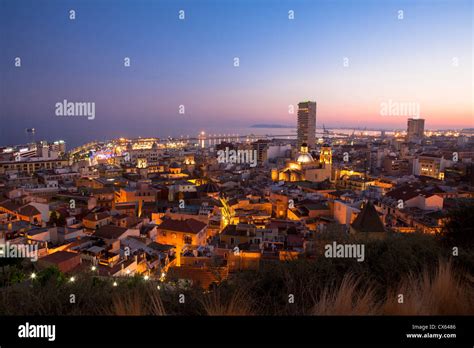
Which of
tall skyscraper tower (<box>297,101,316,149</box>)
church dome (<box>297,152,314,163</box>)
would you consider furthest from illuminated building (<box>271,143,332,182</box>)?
tall skyscraper tower (<box>297,101,316,149</box>)

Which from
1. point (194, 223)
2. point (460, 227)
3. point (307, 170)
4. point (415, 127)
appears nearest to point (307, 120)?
point (415, 127)

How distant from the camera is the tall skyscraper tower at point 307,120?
233 ft

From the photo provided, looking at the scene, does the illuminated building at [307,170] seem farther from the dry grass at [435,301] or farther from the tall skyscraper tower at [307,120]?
the tall skyscraper tower at [307,120]

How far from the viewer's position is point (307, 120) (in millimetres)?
71312

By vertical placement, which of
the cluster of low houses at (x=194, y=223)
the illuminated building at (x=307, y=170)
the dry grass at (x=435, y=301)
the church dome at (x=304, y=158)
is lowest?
the cluster of low houses at (x=194, y=223)

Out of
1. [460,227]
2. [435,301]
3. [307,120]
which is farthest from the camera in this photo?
[307,120]

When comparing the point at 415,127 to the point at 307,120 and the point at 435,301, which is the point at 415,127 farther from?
the point at 435,301

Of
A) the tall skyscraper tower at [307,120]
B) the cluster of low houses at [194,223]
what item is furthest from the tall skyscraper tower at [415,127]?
the cluster of low houses at [194,223]

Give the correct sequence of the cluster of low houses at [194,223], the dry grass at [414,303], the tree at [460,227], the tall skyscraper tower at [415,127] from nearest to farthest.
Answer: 1. the dry grass at [414,303]
2. the tree at [460,227]
3. the cluster of low houses at [194,223]
4. the tall skyscraper tower at [415,127]

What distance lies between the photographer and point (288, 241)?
10906 millimetres

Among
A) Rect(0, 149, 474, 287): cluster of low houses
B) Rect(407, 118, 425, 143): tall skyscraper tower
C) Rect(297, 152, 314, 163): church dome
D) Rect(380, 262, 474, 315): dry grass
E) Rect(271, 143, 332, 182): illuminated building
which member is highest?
Rect(407, 118, 425, 143): tall skyscraper tower

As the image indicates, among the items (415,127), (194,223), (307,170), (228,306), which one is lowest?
(194,223)

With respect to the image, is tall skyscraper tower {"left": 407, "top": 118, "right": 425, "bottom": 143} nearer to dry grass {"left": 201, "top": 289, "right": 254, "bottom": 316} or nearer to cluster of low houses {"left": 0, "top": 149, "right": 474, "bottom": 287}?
cluster of low houses {"left": 0, "top": 149, "right": 474, "bottom": 287}

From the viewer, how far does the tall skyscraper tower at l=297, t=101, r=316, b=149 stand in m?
71.0
